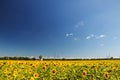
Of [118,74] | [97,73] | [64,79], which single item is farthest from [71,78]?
[118,74]

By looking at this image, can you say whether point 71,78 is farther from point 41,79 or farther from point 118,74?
point 118,74

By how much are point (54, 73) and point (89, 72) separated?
4.09 ft

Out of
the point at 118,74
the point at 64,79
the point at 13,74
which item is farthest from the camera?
the point at 118,74

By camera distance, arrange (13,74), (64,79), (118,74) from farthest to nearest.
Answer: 1. (118,74)
2. (64,79)
3. (13,74)

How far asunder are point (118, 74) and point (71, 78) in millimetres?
1682

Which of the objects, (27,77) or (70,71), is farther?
(70,71)

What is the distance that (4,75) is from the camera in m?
8.32

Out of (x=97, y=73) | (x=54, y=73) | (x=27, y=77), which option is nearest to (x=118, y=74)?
(x=97, y=73)

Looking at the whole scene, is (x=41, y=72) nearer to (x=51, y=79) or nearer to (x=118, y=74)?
(x=51, y=79)

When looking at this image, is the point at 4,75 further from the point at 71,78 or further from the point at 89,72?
the point at 89,72

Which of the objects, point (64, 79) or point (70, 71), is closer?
point (64, 79)

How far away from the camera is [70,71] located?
980 centimetres

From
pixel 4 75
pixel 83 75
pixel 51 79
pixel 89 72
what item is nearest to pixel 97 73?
pixel 89 72

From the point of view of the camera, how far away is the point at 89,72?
363 inches
